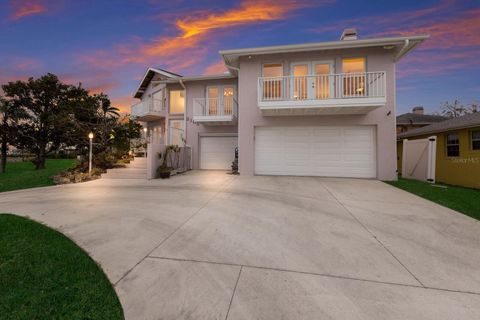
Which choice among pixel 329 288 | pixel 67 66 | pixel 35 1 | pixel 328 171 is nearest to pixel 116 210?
pixel 329 288

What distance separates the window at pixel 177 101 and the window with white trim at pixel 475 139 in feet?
51.0

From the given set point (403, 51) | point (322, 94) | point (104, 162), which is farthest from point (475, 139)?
point (104, 162)

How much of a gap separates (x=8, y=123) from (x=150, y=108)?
11.5 m

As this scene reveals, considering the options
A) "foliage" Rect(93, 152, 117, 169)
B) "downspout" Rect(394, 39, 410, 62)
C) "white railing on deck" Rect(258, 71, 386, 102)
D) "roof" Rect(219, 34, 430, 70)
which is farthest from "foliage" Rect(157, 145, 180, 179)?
"downspout" Rect(394, 39, 410, 62)

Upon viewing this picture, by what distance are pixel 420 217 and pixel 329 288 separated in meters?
3.81

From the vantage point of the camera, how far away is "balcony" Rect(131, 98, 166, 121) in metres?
13.8

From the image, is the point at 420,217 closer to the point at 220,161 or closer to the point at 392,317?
the point at 392,317

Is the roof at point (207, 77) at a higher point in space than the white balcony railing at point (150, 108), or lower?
higher

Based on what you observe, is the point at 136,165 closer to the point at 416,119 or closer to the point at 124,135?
the point at 124,135

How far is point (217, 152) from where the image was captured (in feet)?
41.8

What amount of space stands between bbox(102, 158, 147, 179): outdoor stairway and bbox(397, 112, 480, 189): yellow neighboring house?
594 inches

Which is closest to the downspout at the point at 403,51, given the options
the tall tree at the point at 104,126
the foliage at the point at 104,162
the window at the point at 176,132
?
the window at the point at 176,132

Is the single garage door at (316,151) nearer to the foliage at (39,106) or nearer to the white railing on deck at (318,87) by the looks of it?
the white railing on deck at (318,87)

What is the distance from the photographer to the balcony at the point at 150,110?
45.3 ft
